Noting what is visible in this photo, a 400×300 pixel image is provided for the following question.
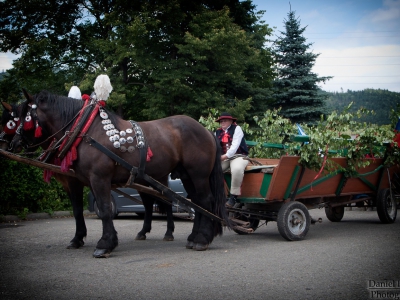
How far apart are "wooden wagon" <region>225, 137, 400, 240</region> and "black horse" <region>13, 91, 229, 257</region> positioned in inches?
31.1

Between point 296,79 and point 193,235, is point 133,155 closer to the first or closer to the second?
point 193,235

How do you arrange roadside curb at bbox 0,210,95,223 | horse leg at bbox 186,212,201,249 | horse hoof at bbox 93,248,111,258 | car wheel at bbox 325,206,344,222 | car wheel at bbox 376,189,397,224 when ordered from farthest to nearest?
1. roadside curb at bbox 0,210,95,223
2. car wheel at bbox 325,206,344,222
3. car wheel at bbox 376,189,397,224
4. horse leg at bbox 186,212,201,249
5. horse hoof at bbox 93,248,111,258

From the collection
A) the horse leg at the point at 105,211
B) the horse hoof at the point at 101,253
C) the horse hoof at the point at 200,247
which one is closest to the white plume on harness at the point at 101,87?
the horse leg at the point at 105,211

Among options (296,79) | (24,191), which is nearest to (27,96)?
(24,191)

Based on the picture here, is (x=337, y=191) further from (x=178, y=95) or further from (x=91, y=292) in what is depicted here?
(x=178, y=95)

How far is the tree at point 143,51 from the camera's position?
18391mm

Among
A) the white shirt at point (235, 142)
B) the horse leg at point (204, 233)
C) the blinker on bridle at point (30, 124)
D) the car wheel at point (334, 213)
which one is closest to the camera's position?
the blinker on bridle at point (30, 124)

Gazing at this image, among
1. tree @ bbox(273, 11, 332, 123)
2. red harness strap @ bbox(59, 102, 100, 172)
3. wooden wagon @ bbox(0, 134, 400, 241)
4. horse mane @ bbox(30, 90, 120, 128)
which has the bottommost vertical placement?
wooden wagon @ bbox(0, 134, 400, 241)

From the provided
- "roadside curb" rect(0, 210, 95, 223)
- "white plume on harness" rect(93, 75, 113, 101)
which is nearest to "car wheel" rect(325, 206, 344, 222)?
"white plume on harness" rect(93, 75, 113, 101)

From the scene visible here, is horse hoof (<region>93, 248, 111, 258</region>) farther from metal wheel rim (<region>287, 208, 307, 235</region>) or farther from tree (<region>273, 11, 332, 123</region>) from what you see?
tree (<region>273, 11, 332, 123</region>)

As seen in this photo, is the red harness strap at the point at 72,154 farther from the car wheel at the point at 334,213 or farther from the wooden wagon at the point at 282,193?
the car wheel at the point at 334,213

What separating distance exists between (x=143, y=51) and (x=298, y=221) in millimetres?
12981

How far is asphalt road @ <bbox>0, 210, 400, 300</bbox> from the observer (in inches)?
170

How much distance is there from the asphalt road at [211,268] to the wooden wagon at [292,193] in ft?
1.20
